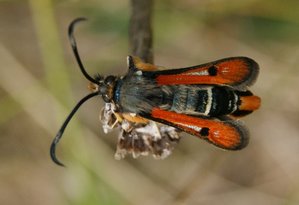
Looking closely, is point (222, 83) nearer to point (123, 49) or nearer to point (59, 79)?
point (59, 79)

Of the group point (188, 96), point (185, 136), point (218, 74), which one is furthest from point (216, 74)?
point (185, 136)

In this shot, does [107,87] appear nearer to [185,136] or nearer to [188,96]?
[188,96]

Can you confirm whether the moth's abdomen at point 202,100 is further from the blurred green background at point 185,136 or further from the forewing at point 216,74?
the blurred green background at point 185,136

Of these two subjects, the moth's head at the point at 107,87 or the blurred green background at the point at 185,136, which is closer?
the moth's head at the point at 107,87

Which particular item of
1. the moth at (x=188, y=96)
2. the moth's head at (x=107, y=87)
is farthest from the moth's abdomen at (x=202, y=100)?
the moth's head at (x=107, y=87)

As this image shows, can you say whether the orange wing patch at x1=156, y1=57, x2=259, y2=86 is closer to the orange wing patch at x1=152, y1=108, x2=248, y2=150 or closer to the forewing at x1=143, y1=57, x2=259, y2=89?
the forewing at x1=143, y1=57, x2=259, y2=89

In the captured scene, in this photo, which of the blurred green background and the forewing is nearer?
the forewing

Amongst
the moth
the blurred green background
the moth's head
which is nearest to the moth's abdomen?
the moth
